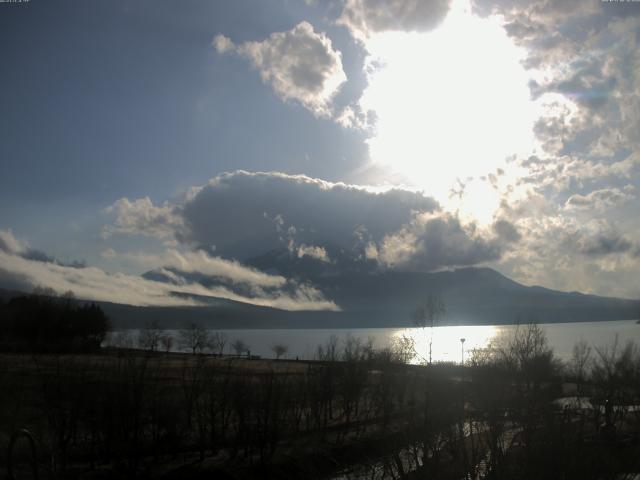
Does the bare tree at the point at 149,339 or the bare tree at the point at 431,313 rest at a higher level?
the bare tree at the point at 431,313

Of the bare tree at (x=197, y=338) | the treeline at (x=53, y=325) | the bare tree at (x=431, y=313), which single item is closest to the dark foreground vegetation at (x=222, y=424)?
the bare tree at (x=431, y=313)

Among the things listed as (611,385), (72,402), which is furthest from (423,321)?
(72,402)

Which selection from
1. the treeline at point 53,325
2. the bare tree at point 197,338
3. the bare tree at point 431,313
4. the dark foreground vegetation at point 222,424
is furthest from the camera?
the bare tree at point 197,338

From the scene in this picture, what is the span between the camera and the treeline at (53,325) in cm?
12616

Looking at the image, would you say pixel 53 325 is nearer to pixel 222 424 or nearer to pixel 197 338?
pixel 197 338

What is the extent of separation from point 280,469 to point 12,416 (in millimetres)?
18230

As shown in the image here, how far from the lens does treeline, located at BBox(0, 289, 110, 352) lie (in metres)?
126

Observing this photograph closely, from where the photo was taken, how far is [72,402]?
134 ft

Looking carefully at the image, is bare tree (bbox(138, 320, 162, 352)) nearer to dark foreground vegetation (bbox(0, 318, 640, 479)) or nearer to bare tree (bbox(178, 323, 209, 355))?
bare tree (bbox(178, 323, 209, 355))

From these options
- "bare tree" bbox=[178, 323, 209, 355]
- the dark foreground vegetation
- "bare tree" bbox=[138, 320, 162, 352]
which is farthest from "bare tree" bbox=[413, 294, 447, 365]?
"bare tree" bbox=[178, 323, 209, 355]

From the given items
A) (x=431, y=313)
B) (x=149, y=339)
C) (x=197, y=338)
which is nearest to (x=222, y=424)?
(x=431, y=313)

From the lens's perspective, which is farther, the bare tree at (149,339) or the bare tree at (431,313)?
the bare tree at (149,339)

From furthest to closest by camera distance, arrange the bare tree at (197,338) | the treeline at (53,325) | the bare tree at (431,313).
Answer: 1. the bare tree at (197,338)
2. the treeline at (53,325)
3. the bare tree at (431,313)

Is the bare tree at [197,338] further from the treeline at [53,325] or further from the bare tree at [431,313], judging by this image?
the bare tree at [431,313]
